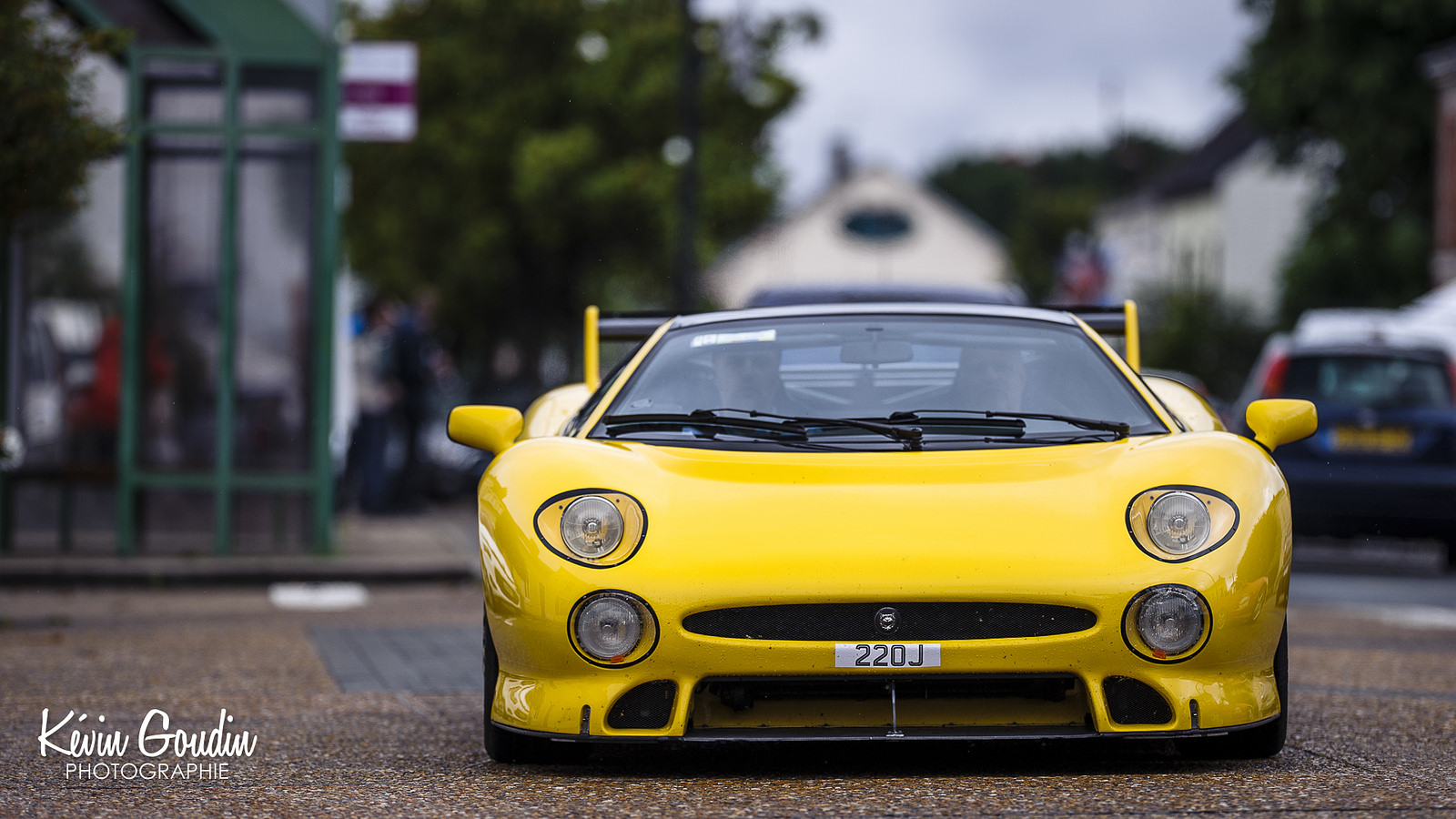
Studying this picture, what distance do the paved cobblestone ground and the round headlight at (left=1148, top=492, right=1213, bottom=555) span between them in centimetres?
56

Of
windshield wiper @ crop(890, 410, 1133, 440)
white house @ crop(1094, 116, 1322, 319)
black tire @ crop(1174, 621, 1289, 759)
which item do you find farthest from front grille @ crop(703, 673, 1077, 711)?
white house @ crop(1094, 116, 1322, 319)

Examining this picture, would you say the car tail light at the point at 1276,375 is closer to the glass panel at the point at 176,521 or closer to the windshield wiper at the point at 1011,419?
the glass panel at the point at 176,521

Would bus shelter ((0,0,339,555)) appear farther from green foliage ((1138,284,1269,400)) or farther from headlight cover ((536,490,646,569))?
green foliage ((1138,284,1269,400))

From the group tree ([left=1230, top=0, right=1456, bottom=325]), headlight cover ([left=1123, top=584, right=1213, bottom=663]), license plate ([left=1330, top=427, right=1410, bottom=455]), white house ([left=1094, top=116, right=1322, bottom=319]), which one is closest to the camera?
headlight cover ([left=1123, top=584, right=1213, bottom=663])

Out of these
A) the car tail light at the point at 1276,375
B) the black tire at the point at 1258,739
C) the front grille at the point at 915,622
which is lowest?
the black tire at the point at 1258,739

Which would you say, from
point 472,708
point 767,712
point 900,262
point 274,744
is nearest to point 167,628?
point 472,708

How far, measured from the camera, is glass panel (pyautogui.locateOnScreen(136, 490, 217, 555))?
1295 centimetres

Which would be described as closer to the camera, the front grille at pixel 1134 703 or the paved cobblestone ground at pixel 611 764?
the paved cobblestone ground at pixel 611 764

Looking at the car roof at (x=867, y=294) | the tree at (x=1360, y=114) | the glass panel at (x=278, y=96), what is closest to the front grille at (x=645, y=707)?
the car roof at (x=867, y=294)

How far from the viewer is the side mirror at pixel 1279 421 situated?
220 inches

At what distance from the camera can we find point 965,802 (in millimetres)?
4605

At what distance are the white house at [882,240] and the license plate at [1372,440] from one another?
220 feet

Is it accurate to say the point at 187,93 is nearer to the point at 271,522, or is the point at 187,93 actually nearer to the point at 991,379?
the point at 271,522

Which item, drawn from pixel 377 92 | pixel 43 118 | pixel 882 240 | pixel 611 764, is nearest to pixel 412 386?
pixel 377 92
